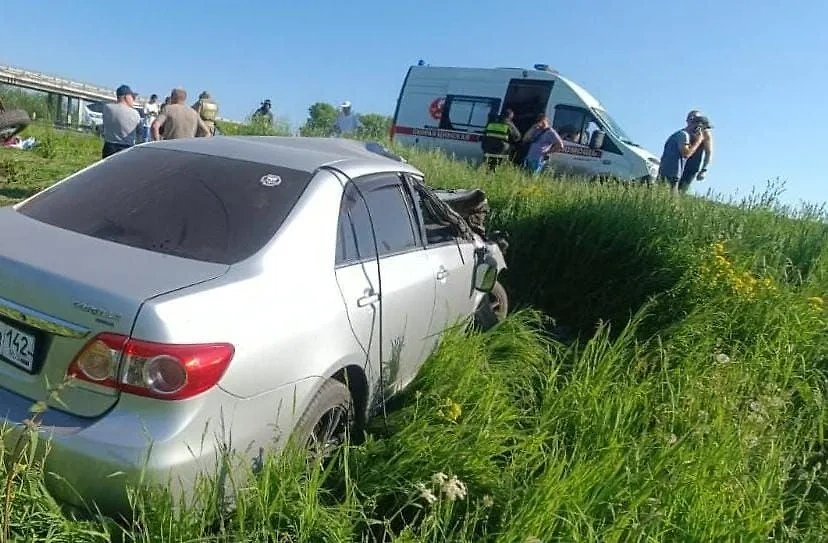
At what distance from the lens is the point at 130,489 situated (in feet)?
6.30

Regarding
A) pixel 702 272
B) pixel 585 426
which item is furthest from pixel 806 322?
pixel 585 426

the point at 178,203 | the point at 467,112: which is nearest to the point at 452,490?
the point at 178,203

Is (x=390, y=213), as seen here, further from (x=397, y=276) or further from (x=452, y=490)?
(x=452, y=490)

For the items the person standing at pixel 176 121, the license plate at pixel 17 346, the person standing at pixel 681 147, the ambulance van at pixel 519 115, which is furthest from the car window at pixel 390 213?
the ambulance van at pixel 519 115

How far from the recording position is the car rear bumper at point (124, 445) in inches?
75.7

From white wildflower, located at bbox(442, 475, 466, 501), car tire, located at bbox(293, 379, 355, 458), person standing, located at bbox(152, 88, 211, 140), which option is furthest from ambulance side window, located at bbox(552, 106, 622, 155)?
white wildflower, located at bbox(442, 475, 466, 501)

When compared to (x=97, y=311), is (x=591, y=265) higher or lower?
lower

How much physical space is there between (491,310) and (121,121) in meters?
6.54

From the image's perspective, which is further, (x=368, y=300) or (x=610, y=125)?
(x=610, y=125)

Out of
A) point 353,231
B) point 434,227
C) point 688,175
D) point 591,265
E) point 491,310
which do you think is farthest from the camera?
point 688,175

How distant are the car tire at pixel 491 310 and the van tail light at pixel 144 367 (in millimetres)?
2788

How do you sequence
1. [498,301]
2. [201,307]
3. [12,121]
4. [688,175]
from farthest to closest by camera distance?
[688,175], [498,301], [12,121], [201,307]

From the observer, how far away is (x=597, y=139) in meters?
14.1

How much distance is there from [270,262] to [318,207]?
460 millimetres
